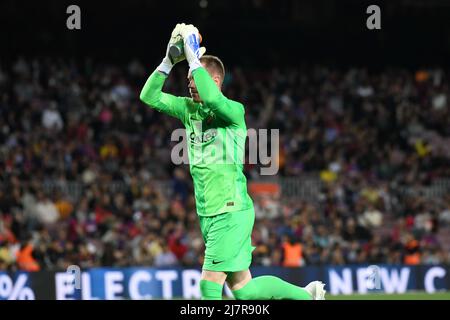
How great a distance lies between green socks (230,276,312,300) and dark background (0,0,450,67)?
61.8ft

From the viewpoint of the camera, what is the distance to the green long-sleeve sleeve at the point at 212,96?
761 centimetres

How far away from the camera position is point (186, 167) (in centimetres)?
2262

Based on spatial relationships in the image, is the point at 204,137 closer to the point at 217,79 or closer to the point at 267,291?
the point at 217,79

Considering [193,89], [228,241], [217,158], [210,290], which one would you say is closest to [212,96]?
[193,89]

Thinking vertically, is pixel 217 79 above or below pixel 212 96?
above

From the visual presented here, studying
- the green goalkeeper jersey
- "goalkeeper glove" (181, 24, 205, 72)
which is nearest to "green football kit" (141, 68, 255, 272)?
the green goalkeeper jersey

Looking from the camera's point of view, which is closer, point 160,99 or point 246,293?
point 246,293

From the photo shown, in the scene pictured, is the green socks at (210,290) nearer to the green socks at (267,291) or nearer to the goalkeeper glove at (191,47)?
the green socks at (267,291)

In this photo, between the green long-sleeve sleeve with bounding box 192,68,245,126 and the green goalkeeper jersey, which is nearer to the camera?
the green long-sleeve sleeve with bounding box 192,68,245,126

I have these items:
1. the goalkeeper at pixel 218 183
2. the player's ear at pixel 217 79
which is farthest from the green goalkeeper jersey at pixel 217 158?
the player's ear at pixel 217 79

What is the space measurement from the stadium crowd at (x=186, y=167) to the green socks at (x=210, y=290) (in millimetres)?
10854

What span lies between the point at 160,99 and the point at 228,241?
136 centimetres

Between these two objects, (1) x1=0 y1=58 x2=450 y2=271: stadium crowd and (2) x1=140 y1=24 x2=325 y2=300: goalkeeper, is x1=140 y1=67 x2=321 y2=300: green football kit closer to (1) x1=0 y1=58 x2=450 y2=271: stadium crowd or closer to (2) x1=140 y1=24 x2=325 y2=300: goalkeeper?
(2) x1=140 y1=24 x2=325 y2=300: goalkeeper

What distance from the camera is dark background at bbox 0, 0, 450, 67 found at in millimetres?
26953
